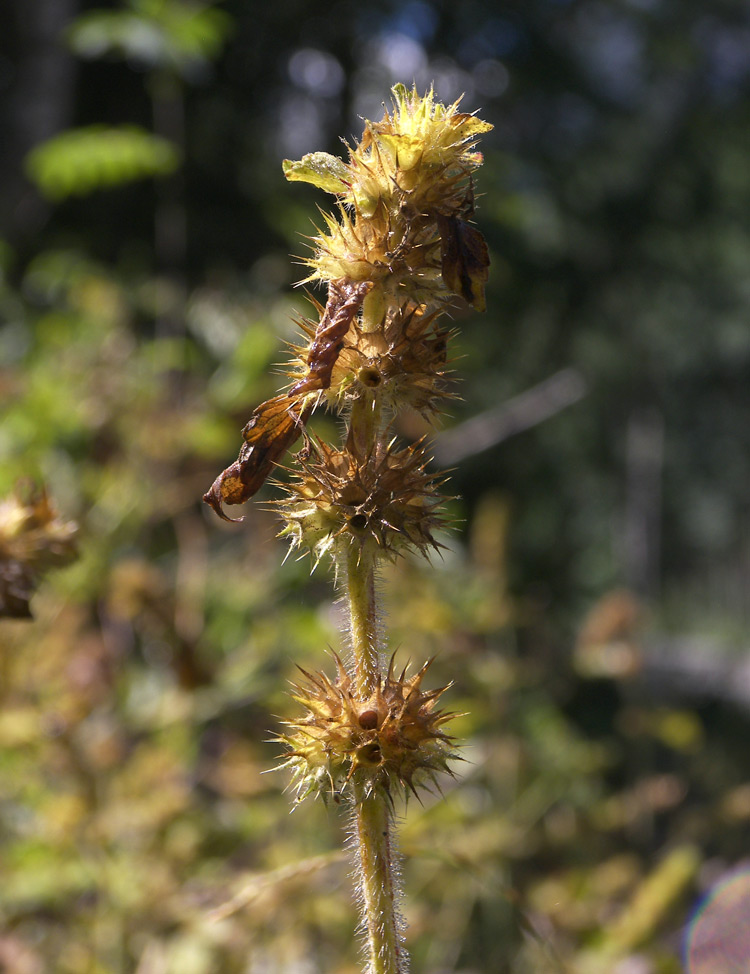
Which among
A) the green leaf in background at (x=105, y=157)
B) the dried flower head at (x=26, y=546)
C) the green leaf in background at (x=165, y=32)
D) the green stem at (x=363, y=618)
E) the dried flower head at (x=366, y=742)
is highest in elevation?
the green leaf in background at (x=165, y=32)

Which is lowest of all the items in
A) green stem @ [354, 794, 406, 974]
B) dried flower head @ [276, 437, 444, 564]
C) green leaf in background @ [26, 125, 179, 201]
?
green stem @ [354, 794, 406, 974]

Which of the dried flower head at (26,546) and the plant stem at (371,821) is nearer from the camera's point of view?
the plant stem at (371,821)

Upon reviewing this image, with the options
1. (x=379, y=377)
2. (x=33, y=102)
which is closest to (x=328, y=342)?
(x=379, y=377)

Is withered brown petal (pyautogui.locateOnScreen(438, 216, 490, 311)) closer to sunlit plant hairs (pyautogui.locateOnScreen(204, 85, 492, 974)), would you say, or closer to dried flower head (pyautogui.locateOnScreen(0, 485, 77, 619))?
sunlit plant hairs (pyautogui.locateOnScreen(204, 85, 492, 974))

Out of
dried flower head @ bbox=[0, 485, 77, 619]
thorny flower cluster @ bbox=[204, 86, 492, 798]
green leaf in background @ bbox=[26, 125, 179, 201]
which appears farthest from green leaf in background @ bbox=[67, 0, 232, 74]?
thorny flower cluster @ bbox=[204, 86, 492, 798]

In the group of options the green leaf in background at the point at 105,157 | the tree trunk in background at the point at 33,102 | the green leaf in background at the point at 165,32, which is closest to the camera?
the green leaf in background at the point at 105,157

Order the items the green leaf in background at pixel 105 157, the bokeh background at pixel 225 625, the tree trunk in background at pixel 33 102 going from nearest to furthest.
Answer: the bokeh background at pixel 225 625 < the green leaf in background at pixel 105 157 < the tree trunk in background at pixel 33 102

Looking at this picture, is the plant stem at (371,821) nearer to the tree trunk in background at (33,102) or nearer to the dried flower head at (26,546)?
the dried flower head at (26,546)

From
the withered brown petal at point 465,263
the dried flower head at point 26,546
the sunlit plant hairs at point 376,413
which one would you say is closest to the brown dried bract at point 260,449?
the sunlit plant hairs at point 376,413
